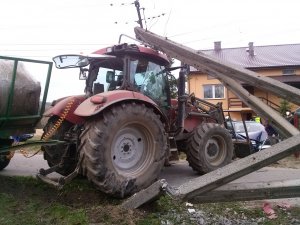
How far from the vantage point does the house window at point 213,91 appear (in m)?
40.7

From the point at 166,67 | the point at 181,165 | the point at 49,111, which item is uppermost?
the point at 166,67

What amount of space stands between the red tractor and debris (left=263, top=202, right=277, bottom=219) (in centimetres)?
166

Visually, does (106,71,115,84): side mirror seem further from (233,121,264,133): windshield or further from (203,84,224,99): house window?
(203,84,224,99): house window

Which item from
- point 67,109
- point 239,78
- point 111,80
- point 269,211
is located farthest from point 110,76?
point 269,211

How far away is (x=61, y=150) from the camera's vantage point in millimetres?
7090

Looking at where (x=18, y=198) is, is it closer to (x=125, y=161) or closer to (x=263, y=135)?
(x=125, y=161)

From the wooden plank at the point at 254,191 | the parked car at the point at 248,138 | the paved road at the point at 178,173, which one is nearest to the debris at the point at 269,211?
the wooden plank at the point at 254,191

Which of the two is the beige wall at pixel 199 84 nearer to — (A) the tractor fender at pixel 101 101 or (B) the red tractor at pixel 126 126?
(B) the red tractor at pixel 126 126

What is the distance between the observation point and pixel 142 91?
7.72 meters

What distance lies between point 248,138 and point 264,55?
115 ft

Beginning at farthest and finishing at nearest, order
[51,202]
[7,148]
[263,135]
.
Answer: [263,135]
[7,148]
[51,202]

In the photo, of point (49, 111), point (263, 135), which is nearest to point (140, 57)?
point (49, 111)

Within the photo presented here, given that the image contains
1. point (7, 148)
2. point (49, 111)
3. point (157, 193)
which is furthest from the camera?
point (49, 111)

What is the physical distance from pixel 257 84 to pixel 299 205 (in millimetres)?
2031
